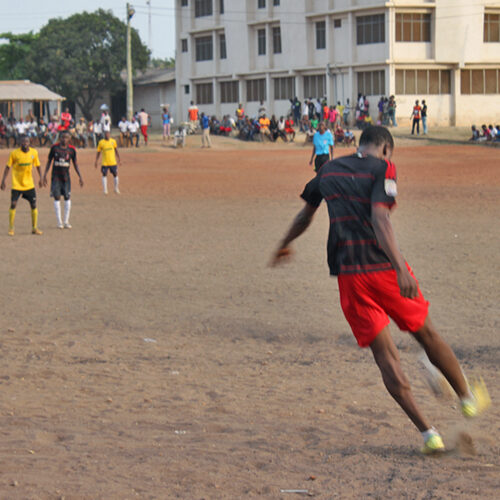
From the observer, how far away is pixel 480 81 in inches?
2090

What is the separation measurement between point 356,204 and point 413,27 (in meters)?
48.5

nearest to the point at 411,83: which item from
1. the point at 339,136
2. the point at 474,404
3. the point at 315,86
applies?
the point at 315,86

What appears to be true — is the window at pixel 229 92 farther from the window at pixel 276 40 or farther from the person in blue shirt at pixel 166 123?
the person in blue shirt at pixel 166 123

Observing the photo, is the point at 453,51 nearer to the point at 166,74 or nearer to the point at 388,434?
the point at 166,74

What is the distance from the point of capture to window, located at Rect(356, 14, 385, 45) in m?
50.5

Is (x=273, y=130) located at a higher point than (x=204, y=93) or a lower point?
lower

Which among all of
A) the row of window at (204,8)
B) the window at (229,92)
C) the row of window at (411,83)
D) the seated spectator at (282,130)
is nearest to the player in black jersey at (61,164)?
the seated spectator at (282,130)

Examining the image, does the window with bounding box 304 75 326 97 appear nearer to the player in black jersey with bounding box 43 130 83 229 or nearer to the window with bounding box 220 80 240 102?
the window with bounding box 220 80 240 102

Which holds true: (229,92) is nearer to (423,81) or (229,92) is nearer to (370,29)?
(370,29)

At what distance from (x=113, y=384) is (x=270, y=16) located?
5282 centimetres

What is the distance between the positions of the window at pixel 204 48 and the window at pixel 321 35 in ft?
32.2

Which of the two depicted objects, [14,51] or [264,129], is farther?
[14,51]

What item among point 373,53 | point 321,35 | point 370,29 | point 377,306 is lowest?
point 377,306

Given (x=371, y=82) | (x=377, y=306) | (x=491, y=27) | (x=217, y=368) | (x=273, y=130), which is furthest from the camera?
(x=491, y=27)
